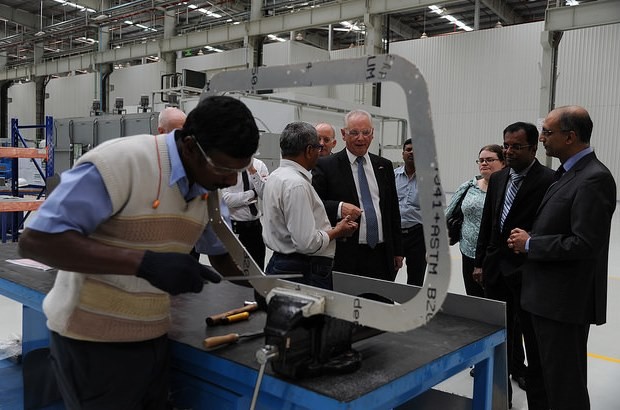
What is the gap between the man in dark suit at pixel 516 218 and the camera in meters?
2.13

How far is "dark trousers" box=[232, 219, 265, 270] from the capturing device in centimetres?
313

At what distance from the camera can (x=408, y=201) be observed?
3.27 metres

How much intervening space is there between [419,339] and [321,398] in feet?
1.40

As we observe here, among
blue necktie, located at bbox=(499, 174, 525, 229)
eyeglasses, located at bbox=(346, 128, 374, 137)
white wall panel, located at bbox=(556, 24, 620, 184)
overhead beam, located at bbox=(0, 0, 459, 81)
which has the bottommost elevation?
blue necktie, located at bbox=(499, 174, 525, 229)

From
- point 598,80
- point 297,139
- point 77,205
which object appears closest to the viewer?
point 77,205

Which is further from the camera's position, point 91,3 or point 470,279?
point 91,3

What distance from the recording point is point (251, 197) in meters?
3.00

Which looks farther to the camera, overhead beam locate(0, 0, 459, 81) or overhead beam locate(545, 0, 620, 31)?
overhead beam locate(0, 0, 459, 81)

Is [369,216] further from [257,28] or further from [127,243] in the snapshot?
[257,28]

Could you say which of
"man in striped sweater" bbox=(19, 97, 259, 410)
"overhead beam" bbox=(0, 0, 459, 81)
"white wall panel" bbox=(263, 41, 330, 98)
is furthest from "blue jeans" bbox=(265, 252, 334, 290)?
"white wall panel" bbox=(263, 41, 330, 98)

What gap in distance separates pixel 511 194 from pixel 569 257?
53 centimetres

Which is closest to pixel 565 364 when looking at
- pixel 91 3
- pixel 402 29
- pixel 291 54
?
pixel 291 54

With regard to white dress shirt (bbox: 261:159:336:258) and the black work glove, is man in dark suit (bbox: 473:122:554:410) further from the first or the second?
the black work glove

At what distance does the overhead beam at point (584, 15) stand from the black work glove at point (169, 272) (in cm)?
718
